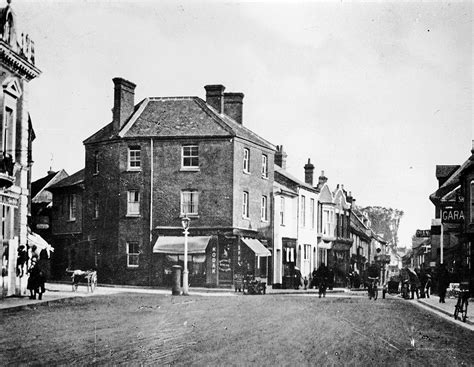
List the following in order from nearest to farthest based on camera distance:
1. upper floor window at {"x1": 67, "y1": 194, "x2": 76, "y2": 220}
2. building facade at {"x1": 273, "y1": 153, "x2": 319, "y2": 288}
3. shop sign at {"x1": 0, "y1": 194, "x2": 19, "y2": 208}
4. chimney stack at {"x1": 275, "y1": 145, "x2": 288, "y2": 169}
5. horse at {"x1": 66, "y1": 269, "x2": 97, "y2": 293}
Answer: shop sign at {"x1": 0, "y1": 194, "x2": 19, "y2": 208}
horse at {"x1": 66, "y1": 269, "x2": 97, "y2": 293}
upper floor window at {"x1": 67, "y1": 194, "x2": 76, "y2": 220}
building facade at {"x1": 273, "y1": 153, "x2": 319, "y2": 288}
chimney stack at {"x1": 275, "y1": 145, "x2": 288, "y2": 169}

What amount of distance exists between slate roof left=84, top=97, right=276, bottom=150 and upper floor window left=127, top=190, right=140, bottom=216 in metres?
3.14

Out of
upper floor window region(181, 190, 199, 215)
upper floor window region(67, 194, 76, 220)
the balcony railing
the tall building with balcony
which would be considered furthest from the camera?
upper floor window region(67, 194, 76, 220)

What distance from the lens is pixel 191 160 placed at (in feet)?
132

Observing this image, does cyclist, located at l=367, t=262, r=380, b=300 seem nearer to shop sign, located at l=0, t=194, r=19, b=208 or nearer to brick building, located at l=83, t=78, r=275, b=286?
brick building, located at l=83, t=78, r=275, b=286

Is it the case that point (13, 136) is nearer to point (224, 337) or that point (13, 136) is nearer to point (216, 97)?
point (224, 337)

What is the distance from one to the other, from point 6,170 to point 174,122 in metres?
18.7

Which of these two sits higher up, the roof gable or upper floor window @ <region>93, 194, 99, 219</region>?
the roof gable

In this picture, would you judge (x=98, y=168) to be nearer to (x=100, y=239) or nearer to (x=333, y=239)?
(x=100, y=239)

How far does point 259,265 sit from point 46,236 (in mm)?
12471

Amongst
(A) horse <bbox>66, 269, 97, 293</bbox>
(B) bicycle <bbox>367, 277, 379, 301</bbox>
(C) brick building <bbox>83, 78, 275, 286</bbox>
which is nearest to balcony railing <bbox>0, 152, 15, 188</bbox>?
(A) horse <bbox>66, 269, 97, 293</bbox>

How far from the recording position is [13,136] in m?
24.7

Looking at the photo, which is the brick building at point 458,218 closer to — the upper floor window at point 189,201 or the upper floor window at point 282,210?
the upper floor window at point 282,210

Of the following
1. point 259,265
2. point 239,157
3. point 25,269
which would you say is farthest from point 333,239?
point 25,269

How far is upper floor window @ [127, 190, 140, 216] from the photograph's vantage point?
40.5 metres
